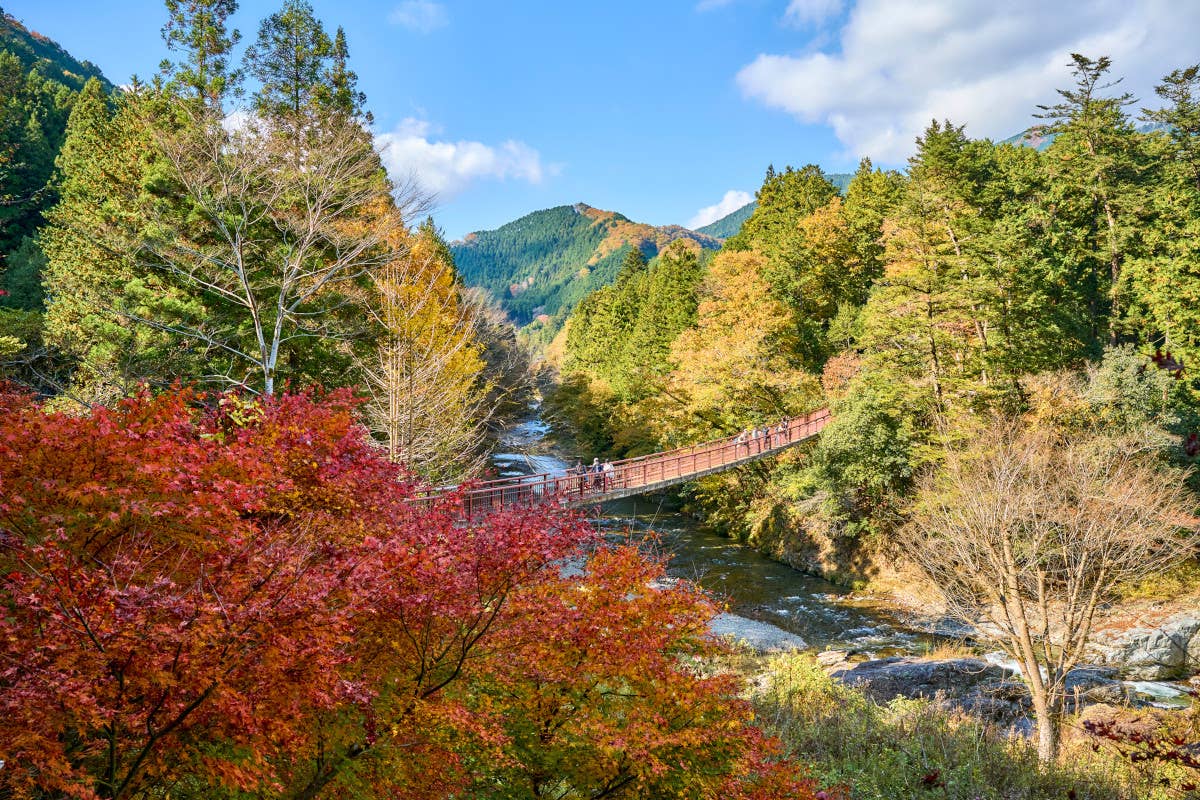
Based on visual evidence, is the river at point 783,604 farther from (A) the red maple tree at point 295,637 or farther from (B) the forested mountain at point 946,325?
(A) the red maple tree at point 295,637

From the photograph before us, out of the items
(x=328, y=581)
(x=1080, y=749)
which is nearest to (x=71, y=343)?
(x=328, y=581)

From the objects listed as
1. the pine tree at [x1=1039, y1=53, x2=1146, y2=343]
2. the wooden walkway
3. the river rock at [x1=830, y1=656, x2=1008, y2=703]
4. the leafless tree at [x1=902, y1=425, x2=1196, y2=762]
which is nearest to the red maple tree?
the leafless tree at [x1=902, y1=425, x2=1196, y2=762]

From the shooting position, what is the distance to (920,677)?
1182cm

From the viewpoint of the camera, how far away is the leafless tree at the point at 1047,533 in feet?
31.6

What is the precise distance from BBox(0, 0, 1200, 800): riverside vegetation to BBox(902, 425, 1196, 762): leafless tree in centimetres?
20

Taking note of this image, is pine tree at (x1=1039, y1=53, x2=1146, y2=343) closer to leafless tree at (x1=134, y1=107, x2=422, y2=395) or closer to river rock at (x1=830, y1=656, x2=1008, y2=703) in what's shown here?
river rock at (x1=830, y1=656, x2=1008, y2=703)

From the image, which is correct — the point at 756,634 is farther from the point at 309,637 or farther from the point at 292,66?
the point at 292,66

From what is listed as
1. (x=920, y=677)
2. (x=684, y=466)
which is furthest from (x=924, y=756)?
(x=684, y=466)

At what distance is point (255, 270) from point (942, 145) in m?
24.4

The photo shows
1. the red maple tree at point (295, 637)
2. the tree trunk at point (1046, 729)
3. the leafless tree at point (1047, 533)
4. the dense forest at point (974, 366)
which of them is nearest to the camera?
the red maple tree at point (295, 637)

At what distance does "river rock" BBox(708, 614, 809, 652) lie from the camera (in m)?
15.1

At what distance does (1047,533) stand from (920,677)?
359 cm

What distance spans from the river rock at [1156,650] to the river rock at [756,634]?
6.42 meters

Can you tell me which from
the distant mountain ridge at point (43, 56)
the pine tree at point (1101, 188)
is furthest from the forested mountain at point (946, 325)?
the distant mountain ridge at point (43, 56)
